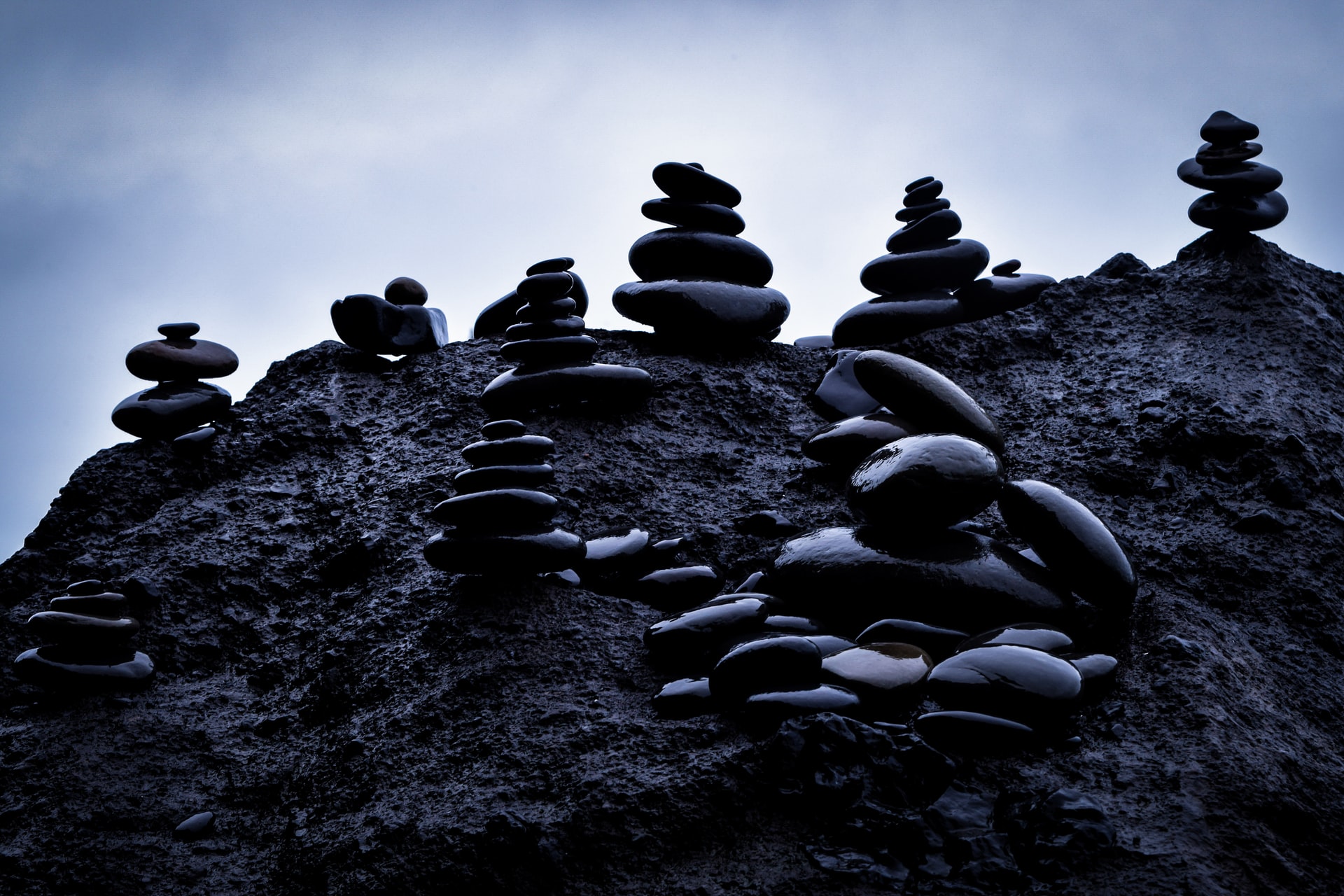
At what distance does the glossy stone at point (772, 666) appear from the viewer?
280 centimetres

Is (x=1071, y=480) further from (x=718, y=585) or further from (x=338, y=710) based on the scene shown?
(x=338, y=710)

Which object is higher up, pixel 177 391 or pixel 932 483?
pixel 177 391

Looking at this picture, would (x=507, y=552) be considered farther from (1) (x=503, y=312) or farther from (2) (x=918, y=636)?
(1) (x=503, y=312)

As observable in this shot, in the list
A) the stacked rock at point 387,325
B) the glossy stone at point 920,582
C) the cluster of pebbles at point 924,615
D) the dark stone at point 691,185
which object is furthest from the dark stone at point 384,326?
the glossy stone at point 920,582

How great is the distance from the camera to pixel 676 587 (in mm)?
3588

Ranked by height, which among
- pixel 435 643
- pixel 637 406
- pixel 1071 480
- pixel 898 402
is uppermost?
pixel 637 406

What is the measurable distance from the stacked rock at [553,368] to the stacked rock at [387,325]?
0.92 m

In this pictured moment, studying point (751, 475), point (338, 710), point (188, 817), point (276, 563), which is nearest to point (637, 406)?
point (751, 475)

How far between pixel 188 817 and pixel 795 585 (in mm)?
1947

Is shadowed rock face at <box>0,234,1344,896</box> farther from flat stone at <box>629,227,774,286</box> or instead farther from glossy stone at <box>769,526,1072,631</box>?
flat stone at <box>629,227,774,286</box>

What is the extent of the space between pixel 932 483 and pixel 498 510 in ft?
4.57

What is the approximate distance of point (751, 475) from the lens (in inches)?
177

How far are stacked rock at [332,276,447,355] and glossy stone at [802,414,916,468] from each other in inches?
95.1

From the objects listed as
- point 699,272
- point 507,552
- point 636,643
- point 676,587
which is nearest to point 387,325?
point 699,272
